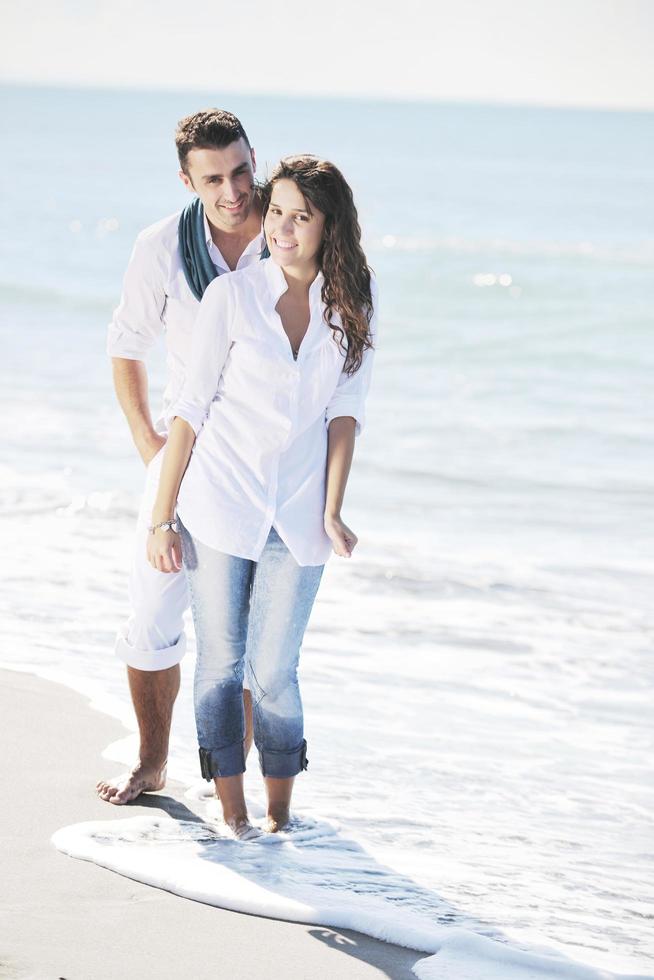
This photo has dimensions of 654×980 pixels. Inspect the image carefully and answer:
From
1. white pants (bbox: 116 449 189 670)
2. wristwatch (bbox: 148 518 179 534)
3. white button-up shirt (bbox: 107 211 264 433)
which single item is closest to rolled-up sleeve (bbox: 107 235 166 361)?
white button-up shirt (bbox: 107 211 264 433)

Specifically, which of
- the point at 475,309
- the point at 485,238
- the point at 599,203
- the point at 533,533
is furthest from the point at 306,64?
the point at 533,533

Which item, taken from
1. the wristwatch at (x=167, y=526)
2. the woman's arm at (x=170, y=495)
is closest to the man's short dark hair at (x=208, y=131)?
the woman's arm at (x=170, y=495)

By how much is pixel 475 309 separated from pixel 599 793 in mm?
12776

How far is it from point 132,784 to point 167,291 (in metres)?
1.22

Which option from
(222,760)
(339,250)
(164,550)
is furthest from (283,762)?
(339,250)

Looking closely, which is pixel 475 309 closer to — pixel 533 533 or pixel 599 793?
pixel 533 533

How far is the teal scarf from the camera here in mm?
3121

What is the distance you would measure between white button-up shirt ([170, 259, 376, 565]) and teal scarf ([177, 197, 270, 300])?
0.21 meters

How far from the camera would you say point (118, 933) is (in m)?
2.63

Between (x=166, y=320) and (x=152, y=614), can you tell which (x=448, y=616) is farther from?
(x=166, y=320)

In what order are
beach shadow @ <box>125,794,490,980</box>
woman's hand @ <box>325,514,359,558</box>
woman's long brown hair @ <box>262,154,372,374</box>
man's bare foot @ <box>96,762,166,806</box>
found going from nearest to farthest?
beach shadow @ <box>125,794,490,980</box>
woman's long brown hair @ <box>262,154,372,374</box>
woman's hand @ <box>325,514,359,558</box>
man's bare foot @ <box>96,762,166,806</box>

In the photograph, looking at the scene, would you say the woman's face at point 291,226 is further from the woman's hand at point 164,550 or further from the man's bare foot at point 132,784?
the man's bare foot at point 132,784

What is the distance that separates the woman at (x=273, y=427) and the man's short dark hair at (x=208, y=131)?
0.60ft

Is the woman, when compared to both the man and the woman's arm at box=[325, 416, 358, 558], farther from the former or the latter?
the man
